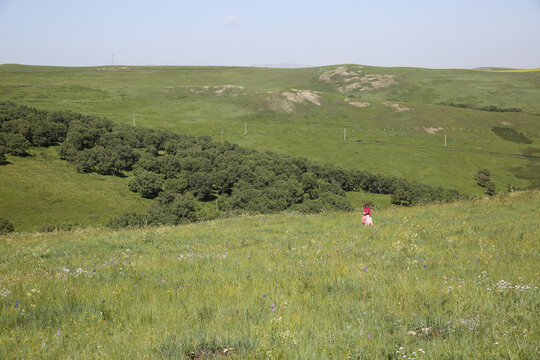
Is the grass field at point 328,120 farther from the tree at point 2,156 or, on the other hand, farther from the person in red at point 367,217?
the person in red at point 367,217

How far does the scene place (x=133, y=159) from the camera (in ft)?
243

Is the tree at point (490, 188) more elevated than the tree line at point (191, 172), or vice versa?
the tree line at point (191, 172)

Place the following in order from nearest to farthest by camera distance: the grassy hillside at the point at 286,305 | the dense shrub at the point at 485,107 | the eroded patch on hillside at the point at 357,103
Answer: the grassy hillside at the point at 286,305 → the dense shrub at the point at 485,107 → the eroded patch on hillside at the point at 357,103

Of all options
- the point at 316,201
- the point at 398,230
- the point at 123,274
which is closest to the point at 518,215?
the point at 398,230

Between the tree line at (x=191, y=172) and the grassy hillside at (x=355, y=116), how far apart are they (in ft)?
53.4

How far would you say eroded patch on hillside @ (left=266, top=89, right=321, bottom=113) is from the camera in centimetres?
14320

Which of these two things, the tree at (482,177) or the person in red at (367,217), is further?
the tree at (482,177)

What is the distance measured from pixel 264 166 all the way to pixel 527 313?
71617 millimetres

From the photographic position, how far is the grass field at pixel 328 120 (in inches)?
2549

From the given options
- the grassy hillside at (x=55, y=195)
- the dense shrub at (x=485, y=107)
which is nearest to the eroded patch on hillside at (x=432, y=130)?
the dense shrub at (x=485, y=107)

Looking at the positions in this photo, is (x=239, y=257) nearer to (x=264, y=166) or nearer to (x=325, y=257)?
(x=325, y=257)

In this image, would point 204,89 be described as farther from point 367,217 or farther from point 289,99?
point 367,217

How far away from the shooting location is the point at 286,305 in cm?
569

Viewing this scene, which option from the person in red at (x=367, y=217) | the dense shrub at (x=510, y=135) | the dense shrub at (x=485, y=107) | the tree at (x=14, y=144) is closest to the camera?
the person in red at (x=367, y=217)
